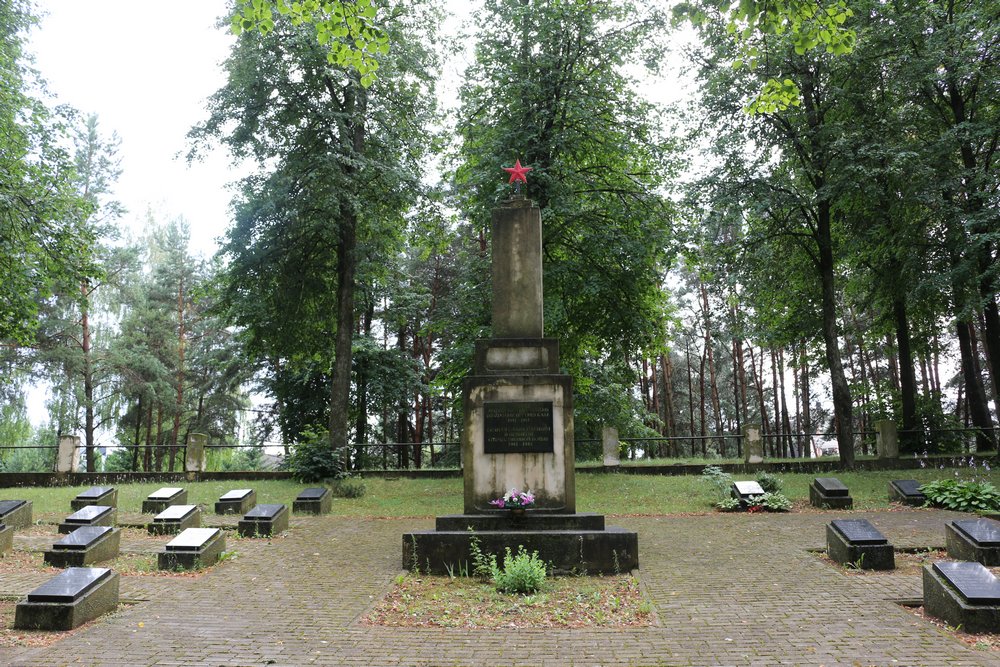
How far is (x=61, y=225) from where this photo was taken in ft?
51.5

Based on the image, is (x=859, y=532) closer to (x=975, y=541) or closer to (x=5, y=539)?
(x=975, y=541)

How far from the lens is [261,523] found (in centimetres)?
1170

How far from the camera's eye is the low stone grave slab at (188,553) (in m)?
9.28

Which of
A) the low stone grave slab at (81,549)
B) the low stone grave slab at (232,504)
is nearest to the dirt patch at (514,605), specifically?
the low stone grave slab at (81,549)

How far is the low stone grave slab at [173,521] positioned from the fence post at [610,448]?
1197 centimetres

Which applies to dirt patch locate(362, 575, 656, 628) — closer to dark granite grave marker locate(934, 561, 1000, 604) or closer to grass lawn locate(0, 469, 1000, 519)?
dark granite grave marker locate(934, 561, 1000, 604)

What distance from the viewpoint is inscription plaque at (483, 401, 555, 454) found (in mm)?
9852

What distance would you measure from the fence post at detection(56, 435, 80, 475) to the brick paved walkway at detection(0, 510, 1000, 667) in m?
14.7

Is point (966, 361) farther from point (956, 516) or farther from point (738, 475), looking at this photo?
point (956, 516)

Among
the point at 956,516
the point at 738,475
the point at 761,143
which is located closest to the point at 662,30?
the point at 761,143

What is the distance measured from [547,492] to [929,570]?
4668mm

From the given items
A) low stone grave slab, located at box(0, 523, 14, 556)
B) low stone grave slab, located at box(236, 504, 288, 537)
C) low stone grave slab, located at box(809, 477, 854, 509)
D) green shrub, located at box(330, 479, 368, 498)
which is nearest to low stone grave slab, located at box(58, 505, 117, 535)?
low stone grave slab, located at box(0, 523, 14, 556)

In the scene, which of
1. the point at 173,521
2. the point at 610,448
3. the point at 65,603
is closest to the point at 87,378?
the point at 173,521

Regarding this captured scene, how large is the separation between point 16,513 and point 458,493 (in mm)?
9589
